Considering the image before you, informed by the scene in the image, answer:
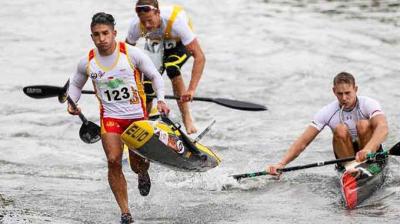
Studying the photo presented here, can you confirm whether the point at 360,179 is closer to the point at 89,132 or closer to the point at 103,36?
the point at 89,132

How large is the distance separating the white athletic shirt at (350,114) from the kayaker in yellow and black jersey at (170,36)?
4.70 ft

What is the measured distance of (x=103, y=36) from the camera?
8.38 m

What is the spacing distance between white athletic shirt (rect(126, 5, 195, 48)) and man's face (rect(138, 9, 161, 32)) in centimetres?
17

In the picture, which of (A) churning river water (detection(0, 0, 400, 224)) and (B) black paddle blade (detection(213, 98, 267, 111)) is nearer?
(A) churning river water (detection(0, 0, 400, 224))

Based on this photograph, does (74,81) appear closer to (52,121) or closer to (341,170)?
(341,170)

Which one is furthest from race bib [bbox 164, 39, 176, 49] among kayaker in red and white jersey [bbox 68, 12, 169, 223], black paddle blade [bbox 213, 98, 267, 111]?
kayaker in red and white jersey [bbox 68, 12, 169, 223]

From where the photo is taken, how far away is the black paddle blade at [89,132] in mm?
9438

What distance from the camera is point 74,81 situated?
8.88m

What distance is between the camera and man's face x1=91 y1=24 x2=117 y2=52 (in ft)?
27.4

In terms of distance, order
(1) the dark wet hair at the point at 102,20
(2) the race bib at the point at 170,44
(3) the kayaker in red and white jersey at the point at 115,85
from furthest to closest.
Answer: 1. (2) the race bib at the point at 170,44
2. (3) the kayaker in red and white jersey at the point at 115,85
3. (1) the dark wet hair at the point at 102,20

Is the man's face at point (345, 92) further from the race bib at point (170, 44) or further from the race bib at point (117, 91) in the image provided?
the race bib at point (170, 44)

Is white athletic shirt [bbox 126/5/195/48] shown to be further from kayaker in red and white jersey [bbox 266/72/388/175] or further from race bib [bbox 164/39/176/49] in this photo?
kayaker in red and white jersey [bbox 266/72/388/175]

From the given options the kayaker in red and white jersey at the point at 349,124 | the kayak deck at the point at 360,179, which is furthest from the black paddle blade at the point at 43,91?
the kayak deck at the point at 360,179

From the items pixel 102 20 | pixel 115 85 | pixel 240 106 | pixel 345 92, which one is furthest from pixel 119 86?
pixel 345 92
